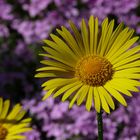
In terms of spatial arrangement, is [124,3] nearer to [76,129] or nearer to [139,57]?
[76,129]

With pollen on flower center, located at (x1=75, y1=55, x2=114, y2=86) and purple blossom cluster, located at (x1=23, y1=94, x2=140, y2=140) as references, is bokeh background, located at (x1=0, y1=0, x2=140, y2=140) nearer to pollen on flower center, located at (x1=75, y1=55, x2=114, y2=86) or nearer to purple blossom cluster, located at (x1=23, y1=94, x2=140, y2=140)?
purple blossom cluster, located at (x1=23, y1=94, x2=140, y2=140)

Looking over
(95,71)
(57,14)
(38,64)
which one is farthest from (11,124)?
(57,14)

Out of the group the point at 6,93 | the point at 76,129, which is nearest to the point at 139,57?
the point at 76,129

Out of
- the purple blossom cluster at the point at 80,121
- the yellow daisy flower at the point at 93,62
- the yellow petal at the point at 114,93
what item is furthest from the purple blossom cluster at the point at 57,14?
the yellow petal at the point at 114,93

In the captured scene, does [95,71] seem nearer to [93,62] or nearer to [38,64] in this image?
[93,62]

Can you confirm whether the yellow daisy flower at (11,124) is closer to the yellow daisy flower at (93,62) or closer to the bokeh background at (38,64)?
the yellow daisy flower at (93,62)

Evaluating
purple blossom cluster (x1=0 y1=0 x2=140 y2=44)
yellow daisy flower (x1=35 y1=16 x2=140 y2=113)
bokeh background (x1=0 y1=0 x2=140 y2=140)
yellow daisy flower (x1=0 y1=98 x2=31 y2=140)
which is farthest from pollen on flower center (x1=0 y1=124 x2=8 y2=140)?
purple blossom cluster (x1=0 y1=0 x2=140 y2=44)
